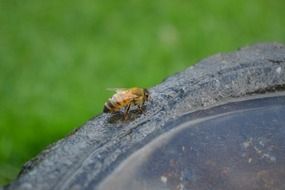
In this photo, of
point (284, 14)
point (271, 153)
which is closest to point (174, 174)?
point (271, 153)

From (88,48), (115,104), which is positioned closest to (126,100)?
(115,104)

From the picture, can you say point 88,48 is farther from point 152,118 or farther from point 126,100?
point 152,118

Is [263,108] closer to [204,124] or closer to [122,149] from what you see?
[204,124]

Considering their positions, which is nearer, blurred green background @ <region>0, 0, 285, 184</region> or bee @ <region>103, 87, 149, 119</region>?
bee @ <region>103, 87, 149, 119</region>

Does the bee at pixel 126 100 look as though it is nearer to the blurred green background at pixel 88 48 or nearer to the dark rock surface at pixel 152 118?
the dark rock surface at pixel 152 118

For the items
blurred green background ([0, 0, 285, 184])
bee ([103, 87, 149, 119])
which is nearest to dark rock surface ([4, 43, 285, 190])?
bee ([103, 87, 149, 119])

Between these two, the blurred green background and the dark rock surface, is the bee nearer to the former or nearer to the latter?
the dark rock surface

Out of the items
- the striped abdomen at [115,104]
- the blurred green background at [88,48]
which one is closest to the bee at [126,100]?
the striped abdomen at [115,104]
